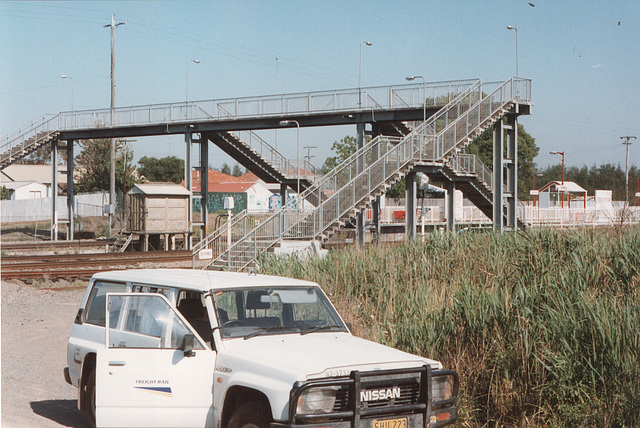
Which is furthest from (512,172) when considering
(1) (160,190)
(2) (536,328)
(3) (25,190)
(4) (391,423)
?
(3) (25,190)

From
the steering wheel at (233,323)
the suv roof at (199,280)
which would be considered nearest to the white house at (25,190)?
the suv roof at (199,280)

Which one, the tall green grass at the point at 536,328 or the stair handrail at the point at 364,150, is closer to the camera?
the tall green grass at the point at 536,328

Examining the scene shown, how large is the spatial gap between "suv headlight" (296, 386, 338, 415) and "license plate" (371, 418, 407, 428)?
0.41 meters

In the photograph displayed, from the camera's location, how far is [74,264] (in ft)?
97.7

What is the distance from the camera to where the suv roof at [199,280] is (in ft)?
24.7

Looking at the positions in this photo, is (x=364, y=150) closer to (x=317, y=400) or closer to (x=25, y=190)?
(x=317, y=400)

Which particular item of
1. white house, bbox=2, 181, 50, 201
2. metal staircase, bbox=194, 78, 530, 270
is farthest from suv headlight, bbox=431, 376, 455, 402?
white house, bbox=2, 181, 50, 201

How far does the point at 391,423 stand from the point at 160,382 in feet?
7.18

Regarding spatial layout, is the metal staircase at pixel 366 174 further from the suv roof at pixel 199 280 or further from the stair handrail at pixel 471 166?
the suv roof at pixel 199 280

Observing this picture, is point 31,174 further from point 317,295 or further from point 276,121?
point 317,295

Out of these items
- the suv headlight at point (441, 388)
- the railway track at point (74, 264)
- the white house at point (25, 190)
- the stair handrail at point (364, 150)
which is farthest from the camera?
the white house at point (25, 190)

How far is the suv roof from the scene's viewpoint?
24.7 ft

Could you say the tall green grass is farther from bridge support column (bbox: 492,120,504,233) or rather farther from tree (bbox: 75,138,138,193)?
tree (bbox: 75,138,138,193)

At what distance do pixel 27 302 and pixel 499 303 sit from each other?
Answer: 16042 millimetres
